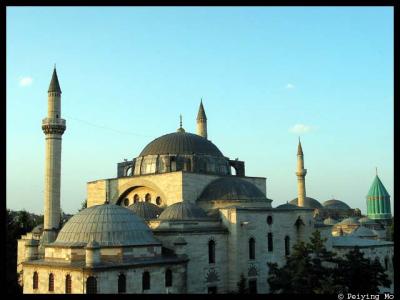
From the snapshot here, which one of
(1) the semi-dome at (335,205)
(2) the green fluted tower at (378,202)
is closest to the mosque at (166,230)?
(2) the green fluted tower at (378,202)

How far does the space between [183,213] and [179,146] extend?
7.93 meters

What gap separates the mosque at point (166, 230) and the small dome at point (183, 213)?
0.17 feet

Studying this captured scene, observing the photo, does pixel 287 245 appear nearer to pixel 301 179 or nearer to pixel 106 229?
pixel 106 229

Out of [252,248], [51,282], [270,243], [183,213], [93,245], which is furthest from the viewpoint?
[270,243]

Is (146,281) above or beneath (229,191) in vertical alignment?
beneath

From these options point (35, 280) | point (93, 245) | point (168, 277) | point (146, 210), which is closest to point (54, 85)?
point (146, 210)

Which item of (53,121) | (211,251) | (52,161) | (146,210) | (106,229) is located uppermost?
(53,121)

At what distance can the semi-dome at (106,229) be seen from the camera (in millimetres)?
21203

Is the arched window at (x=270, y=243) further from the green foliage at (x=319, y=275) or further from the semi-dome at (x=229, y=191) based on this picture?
the green foliage at (x=319, y=275)

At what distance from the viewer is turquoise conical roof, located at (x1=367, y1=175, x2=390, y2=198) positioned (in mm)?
58950

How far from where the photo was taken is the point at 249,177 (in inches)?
1291

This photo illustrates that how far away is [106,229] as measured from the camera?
21.5 metres
